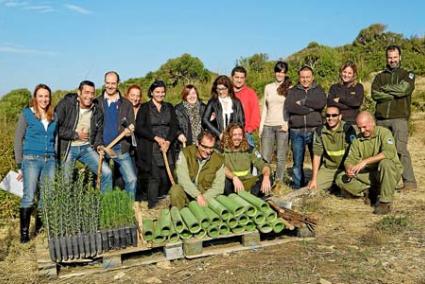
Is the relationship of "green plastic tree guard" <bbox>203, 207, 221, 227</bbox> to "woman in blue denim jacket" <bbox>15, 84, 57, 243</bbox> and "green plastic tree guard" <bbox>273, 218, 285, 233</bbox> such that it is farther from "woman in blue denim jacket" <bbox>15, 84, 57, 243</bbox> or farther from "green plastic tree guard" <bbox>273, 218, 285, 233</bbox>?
"woman in blue denim jacket" <bbox>15, 84, 57, 243</bbox>

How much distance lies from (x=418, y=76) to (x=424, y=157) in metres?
10.1

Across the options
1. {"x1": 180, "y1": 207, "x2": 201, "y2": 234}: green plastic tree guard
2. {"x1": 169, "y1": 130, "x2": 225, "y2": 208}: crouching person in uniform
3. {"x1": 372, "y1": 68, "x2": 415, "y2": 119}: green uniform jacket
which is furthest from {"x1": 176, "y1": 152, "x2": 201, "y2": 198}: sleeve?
{"x1": 372, "y1": 68, "x2": 415, "y2": 119}: green uniform jacket

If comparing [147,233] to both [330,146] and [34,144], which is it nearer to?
[34,144]

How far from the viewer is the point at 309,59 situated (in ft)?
68.5

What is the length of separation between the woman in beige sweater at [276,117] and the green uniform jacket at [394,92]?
135cm

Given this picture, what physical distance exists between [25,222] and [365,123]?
4.50 m

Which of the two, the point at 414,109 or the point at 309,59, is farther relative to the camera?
the point at 309,59

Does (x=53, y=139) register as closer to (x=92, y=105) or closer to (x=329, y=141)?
(x=92, y=105)

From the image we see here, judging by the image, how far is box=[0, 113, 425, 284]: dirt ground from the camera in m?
4.36

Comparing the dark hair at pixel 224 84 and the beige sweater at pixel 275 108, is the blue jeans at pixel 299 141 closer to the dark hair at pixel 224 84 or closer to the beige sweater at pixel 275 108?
the beige sweater at pixel 275 108

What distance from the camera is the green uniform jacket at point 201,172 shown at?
572 cm

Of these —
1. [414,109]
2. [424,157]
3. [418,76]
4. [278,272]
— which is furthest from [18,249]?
[418,76]

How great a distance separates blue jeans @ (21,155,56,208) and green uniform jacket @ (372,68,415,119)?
4713 millimetres

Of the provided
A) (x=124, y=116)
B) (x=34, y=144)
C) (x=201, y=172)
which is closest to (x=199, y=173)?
(x=201, y=172)
